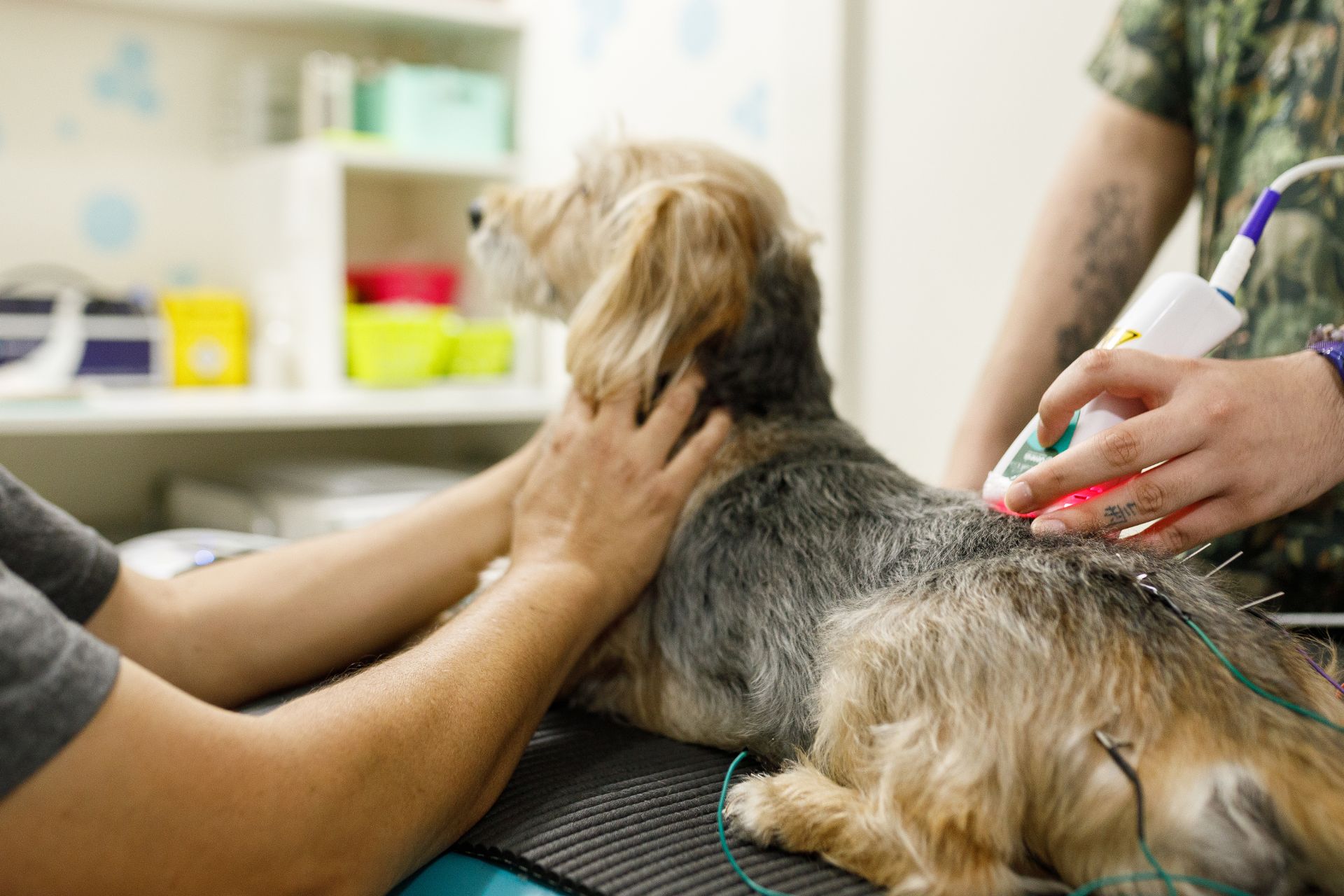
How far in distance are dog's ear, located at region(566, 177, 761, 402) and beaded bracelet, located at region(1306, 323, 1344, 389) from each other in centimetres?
55

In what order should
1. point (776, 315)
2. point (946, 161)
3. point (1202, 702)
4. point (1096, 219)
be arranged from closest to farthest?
point (1202, 702)
point (776, 315)
point (1096, 219)
point (946, 161)

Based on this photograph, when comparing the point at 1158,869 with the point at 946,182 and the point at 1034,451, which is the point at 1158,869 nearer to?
the point at 1034,451

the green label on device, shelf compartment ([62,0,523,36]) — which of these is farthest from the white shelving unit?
the green label on device

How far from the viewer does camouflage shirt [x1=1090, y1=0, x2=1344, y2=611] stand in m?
1.14

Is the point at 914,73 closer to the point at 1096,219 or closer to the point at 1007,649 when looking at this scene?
the point at 1096,219

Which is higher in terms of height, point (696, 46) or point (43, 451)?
point (696, 46)

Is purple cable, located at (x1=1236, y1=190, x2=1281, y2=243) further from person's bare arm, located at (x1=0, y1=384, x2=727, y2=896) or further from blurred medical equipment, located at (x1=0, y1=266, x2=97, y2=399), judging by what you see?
blurred medical equipment, located at (x1=0, y1=266, x2=97, y2=399)

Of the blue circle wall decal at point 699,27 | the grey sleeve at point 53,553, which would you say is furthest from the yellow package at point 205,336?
Answer: the grey sleeve at point 53,553

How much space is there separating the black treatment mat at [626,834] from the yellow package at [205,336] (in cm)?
200

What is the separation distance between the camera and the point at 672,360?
1.18m

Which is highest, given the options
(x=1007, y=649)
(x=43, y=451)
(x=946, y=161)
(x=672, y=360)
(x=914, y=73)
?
(x=914, y=73)

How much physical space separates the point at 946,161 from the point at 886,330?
0.34 meters

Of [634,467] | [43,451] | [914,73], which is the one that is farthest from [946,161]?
[43,451]

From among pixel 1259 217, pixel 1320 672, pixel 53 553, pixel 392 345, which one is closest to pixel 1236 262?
pixel 1259 217
